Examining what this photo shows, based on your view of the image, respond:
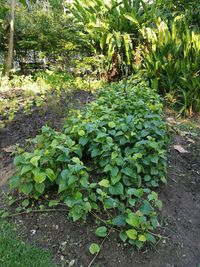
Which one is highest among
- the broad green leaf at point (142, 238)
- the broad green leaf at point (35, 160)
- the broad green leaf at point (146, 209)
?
the broad green leaf at point (35, 160)

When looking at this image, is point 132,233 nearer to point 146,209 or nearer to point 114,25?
point 146,209

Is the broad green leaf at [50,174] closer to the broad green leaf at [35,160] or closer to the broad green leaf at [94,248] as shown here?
the broad green leaf at [35,160]

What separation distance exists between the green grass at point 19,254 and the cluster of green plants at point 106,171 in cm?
33

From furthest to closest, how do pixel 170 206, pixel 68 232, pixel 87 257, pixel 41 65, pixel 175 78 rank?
1. pixel 41 65
2. pixel 175 78
3. pixel 170 206
4. pixel 68 232
5. pixel 87 257

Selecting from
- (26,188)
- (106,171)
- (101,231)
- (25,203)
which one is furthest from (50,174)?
(101,231)

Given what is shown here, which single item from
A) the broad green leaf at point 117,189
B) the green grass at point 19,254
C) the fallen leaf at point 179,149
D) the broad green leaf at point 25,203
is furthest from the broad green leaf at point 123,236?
the fallen leaf at point 179,149

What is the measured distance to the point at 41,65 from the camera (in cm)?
762

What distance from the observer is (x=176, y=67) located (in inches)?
201

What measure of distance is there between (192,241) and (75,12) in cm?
599

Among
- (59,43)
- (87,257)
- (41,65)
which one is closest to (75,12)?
(59,43)

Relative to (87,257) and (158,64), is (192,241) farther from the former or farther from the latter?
(158,64)

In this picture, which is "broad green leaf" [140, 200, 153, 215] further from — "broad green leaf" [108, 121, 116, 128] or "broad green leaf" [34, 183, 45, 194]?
"broad green leaf" [108, 121, 116, 128]

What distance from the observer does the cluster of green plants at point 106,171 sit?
2229mm

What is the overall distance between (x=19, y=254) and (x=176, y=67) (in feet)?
12.9
